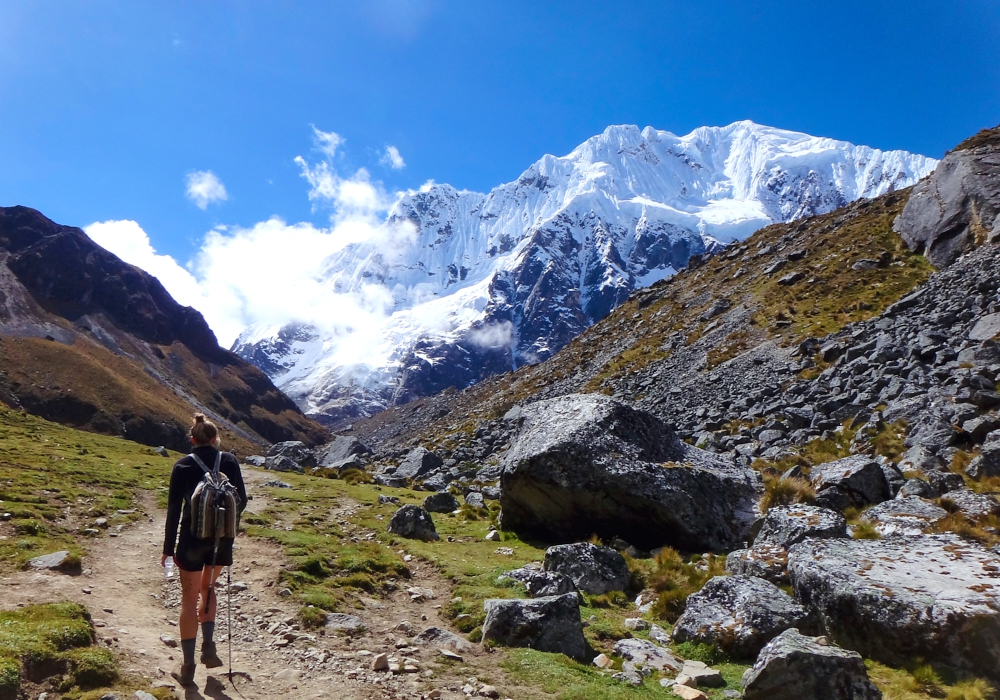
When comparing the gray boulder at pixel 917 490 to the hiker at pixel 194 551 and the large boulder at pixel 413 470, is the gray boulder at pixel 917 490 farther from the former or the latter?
the large boulder at pixel 413 470

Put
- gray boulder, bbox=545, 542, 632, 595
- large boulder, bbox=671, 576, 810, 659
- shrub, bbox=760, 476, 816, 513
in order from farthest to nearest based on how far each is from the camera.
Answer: shrub, bbox=760, 476, 816, 513 → gray boulder, bbox=545, 542, 632, 595 → large boulder, bbox=671, 576, 810, 659

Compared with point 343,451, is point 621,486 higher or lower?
higher

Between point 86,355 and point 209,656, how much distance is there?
14758cm

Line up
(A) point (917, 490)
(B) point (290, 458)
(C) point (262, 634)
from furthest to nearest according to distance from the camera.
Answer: (B) point (290, 458) → (A) point (917, 490) → (C) point (262, 634)

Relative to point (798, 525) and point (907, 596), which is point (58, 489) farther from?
point (907, 596)

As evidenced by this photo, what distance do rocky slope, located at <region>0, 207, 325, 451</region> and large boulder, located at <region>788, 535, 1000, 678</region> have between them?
11967 centimetres

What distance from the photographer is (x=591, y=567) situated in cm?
1169

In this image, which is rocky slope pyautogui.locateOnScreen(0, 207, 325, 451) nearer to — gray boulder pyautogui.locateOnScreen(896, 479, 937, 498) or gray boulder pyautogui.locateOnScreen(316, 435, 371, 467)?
gray boulder pyautogui.locateOnScreen(316, 435, 371, 467)

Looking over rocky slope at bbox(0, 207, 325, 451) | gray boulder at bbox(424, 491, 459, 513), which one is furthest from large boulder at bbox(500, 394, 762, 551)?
rocky slope at bbox(0, 207, 325, 451)

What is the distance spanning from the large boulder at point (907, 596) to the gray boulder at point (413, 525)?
9685 mm

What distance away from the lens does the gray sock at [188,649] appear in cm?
702

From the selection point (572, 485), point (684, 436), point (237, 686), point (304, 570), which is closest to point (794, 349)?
point (684, 436)

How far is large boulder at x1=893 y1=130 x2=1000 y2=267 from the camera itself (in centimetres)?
3688

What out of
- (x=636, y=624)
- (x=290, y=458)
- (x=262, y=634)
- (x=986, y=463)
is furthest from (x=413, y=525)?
(x=290, y=458)
